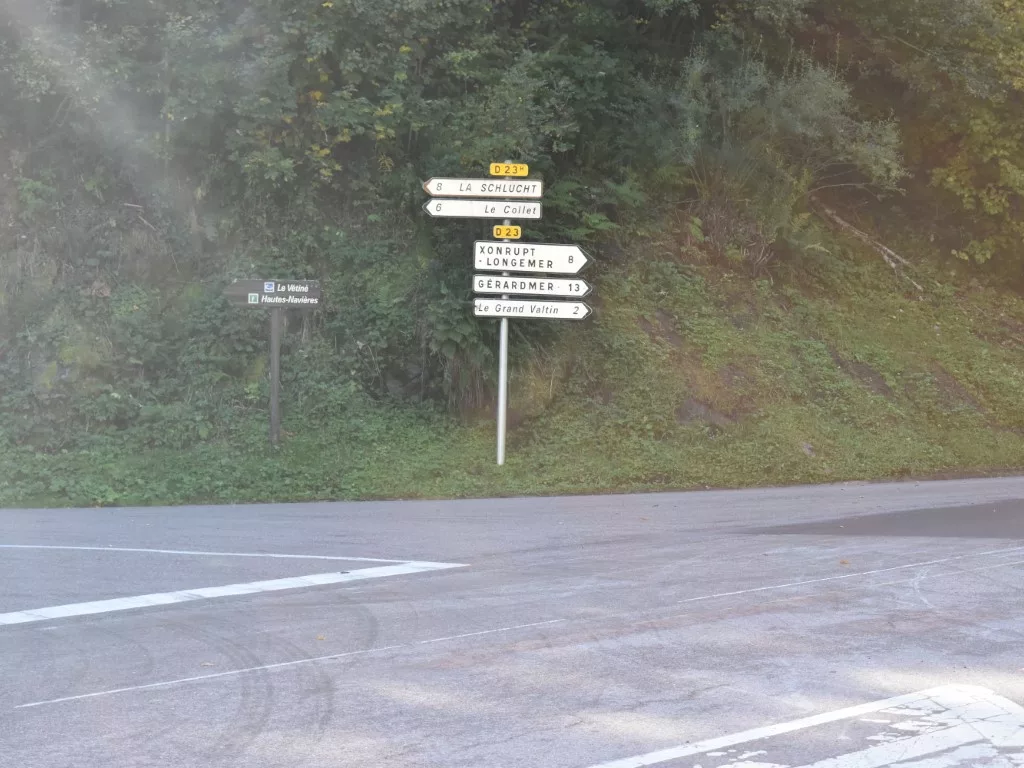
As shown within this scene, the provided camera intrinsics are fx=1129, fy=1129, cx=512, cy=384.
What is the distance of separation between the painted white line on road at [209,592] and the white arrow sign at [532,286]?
758 cm

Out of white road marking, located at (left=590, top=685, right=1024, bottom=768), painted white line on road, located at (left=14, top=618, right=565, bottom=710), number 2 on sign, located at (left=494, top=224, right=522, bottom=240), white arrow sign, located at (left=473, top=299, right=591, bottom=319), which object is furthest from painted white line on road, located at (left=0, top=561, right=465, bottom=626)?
number 2 on sign, located at (left=494, top=224, right=522, bottom=240)

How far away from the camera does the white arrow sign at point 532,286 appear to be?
17266 millimetres

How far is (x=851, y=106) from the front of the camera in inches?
944

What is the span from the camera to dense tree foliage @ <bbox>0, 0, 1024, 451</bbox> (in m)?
18.5

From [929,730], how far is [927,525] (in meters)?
7.20

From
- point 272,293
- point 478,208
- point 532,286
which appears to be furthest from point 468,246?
point 272,293

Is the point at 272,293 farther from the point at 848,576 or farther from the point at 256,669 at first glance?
the point at 256,669

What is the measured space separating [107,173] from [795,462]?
44.5 ft

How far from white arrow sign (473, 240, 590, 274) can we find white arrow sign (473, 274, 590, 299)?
0.16 meters

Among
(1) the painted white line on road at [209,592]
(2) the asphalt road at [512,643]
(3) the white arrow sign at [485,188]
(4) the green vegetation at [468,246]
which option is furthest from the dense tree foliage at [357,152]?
(1) the painted white line on road at [209,592]

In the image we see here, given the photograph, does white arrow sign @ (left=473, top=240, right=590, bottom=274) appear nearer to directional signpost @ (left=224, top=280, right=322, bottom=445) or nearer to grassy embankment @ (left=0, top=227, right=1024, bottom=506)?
grassy embankment @ (left=0, top=227, right=1024, bottom=506)

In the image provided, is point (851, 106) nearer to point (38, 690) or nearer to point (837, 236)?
point (837, 236)

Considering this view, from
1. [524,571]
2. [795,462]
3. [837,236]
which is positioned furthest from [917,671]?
[837,236]

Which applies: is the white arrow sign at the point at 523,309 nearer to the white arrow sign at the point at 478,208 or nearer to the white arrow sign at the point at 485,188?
the white arrow sign at the point at 478,208
